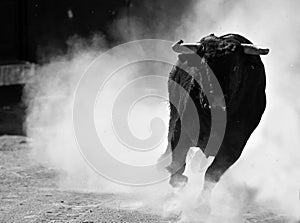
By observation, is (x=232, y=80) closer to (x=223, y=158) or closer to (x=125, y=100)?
(x=223, y=158)

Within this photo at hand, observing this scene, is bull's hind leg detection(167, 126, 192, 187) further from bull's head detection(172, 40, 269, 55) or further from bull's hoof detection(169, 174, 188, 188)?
bull's head detection(172, 40, 269, 55)

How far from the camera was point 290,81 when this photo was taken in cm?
839

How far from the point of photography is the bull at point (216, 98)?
17.6 ft

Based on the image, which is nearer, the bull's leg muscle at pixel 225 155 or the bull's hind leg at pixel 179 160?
the bull's leg muscle at pixel 225 155

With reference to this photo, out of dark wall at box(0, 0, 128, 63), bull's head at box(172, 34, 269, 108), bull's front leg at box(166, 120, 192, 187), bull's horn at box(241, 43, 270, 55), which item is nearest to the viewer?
bull's head at box(172, 34, 269, 108)

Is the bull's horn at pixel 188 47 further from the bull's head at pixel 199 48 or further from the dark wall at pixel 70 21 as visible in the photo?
the dark wall at pixel 70 21

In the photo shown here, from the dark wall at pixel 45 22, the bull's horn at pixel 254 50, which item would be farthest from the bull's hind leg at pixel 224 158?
the dark wall at pixel 45 22

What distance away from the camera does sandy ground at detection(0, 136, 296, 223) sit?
549cm

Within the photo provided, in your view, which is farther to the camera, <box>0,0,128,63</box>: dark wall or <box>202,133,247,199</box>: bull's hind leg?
<box>0,0,128,63</box>: dark wall

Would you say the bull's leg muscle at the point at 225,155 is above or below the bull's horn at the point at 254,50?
below

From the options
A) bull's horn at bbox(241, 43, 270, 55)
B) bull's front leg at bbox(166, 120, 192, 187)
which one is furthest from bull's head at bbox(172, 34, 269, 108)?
bull's front leg at bbox(166, 120, 192, 187)

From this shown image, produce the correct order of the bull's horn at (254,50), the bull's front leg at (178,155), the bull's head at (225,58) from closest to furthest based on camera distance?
the bull's head at (225,58) < the bull's horn at (254,50) < the bull's front leg at (178,155)

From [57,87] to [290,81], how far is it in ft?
12.2

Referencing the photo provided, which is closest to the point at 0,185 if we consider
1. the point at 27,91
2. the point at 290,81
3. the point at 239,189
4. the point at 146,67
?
the point at 239,189
